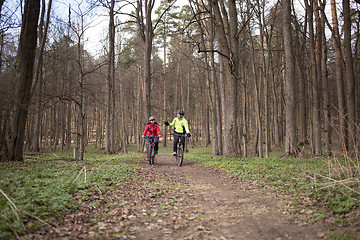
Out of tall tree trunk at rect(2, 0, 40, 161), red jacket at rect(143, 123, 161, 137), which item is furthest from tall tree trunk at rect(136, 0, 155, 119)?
tall tree trunk at rect(2, 0, 40, 161)

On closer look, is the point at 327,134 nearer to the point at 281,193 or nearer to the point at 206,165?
Result: the point at 206,165

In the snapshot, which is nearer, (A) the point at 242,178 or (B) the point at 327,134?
(A) the point at 242,178

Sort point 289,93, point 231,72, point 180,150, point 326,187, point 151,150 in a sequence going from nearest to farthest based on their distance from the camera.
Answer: point 326,187, point 180,150, point 151,150, point 231,72, point 289,93

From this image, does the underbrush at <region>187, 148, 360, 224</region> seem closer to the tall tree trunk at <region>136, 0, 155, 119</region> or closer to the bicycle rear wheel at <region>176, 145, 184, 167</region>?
the bicycle rear wheel at <region>176, 145, 184, 167</region>

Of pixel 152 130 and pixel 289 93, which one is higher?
pixel 289 93

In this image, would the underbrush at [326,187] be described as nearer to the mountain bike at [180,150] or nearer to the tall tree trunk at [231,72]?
the mountain bike at [180,150]

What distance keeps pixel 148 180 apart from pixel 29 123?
20044 millimetres

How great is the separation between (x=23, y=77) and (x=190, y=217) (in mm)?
10159

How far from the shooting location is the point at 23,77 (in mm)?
10766

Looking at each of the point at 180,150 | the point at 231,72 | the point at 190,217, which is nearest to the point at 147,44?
the point at 231,72

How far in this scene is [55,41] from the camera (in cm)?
2122

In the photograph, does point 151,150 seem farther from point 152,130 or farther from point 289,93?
point 289,93

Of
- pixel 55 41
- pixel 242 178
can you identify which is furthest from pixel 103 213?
pixel 55 41

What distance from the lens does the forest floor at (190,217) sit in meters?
3.62
